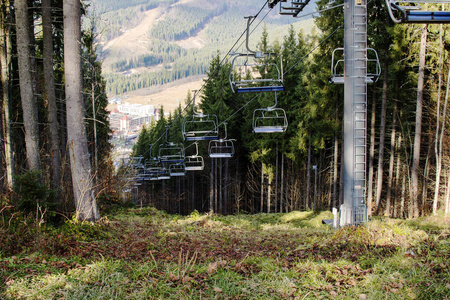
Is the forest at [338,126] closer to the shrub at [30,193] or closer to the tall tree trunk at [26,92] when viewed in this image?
the shrub at [30,193]

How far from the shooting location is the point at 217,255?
20.1 feet

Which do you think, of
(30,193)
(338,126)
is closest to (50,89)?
(30,193)

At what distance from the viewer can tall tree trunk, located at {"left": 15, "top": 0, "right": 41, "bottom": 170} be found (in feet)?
31.3

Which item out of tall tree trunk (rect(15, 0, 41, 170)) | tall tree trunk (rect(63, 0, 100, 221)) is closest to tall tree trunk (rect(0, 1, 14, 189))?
tall tree trunk (rect(15, 0, 41, 170))

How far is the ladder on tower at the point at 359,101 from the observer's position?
740 cm

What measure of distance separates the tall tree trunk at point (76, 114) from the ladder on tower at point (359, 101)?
19.7 feet

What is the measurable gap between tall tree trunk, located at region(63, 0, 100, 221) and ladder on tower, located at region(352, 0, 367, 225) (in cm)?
602

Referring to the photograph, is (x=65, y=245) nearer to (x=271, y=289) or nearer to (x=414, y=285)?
(x=271, y=289)

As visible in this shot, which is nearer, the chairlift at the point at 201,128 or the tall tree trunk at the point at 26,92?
the tall tree trunk at the point at 26,92

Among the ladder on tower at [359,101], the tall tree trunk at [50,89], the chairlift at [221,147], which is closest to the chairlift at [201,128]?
the chairlift at [221,147]

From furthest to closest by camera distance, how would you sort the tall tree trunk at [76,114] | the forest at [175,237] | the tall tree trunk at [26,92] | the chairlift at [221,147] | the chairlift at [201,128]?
1. the chairlift at [221,147]
2. the chairlift at [201,128]
3. the tall tree trunk at [26,92]
4. the tall tree trunk at [76,114]
5. the forest at [175,237]

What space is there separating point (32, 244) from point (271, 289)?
4.43m

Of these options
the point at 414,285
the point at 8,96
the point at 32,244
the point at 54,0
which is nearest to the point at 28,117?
the point at 8,96

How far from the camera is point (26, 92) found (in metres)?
9.84
